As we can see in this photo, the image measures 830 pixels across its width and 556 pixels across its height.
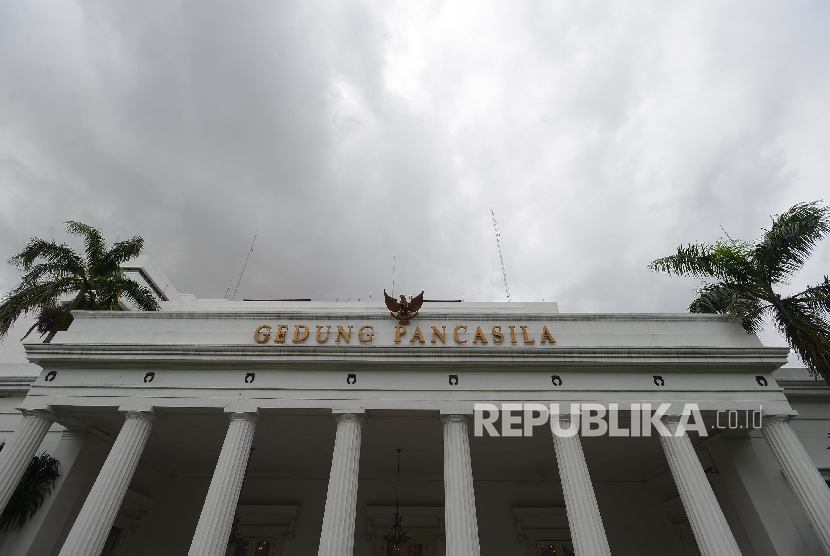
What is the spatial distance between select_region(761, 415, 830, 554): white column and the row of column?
0.07 ft

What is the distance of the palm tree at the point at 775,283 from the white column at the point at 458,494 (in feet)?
29.5

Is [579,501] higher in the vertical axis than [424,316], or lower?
lower

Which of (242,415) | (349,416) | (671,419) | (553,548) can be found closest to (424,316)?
(349,416)

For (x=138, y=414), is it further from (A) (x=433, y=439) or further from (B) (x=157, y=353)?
(A) (x=433, y=439)

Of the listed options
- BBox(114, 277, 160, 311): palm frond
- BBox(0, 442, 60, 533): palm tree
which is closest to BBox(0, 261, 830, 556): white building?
BBox(0, 442, 60, 533): palm tree

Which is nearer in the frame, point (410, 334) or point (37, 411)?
point (37, 411)

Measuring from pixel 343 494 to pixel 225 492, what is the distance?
2.81m

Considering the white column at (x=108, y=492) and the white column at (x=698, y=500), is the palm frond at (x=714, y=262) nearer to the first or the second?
the white column at (x=698, y=500)

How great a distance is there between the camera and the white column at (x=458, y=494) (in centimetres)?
939

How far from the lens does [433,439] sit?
44.9ft

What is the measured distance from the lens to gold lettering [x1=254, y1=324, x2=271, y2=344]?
42.3 feet

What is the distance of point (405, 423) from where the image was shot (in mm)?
12672

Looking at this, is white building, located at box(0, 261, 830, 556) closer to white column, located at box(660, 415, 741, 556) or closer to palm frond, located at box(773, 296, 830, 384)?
white column, located at box(660, 415, 741, 556)

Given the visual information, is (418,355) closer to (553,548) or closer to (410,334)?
(410,334)
